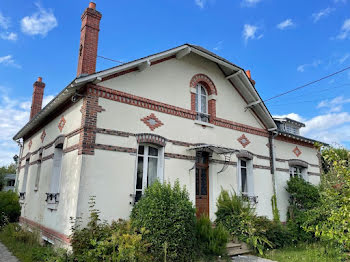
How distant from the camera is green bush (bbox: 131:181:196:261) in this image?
6062 mm

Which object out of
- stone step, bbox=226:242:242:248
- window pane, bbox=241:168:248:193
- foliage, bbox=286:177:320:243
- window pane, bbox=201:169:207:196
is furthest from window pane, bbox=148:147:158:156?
foliage, bbox=286:177:320:243

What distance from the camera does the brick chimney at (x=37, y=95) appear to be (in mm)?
14312

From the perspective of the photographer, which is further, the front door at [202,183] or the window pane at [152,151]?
the front door at [202,183]

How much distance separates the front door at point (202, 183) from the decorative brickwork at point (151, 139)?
5.40 feet

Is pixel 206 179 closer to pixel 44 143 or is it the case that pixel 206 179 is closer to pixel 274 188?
pixel 274 188

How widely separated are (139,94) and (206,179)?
12.3 feet

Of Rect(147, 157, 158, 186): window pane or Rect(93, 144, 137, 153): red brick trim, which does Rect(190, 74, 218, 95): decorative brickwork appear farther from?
Rect(93, 144, 137, 153): red brick trim

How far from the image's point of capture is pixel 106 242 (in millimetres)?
5262

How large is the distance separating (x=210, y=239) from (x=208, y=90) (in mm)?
5466

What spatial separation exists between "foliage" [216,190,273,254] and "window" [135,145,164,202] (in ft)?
8.36

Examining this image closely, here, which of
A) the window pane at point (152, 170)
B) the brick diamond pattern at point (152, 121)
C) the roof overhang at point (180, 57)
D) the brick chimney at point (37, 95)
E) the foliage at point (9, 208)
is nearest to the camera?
the roof overhang at point (180, 57)

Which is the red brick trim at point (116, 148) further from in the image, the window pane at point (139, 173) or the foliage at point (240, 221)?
the foliage at point (240, 221)

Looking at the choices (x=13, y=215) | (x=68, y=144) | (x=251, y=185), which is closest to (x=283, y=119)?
(x=251, y=185)

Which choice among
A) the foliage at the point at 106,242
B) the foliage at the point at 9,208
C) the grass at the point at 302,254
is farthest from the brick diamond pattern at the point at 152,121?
the foliage at the point at 9,208
